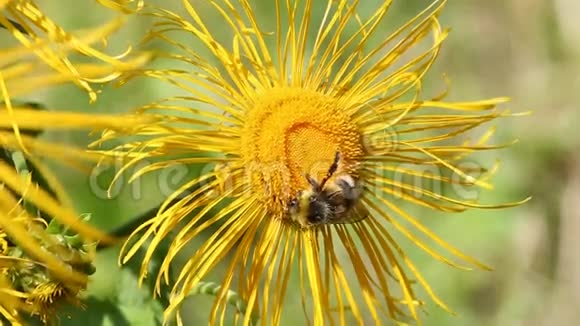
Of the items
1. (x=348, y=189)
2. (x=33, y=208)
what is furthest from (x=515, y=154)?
(x=33, y=208)

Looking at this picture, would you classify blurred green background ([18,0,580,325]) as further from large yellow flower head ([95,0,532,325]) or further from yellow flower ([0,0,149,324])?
yellow flower ([0,0,149,324])

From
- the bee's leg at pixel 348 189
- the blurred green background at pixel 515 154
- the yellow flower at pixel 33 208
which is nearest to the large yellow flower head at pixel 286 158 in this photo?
the bee's leg at pixel 348 189

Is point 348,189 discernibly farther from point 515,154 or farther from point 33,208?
point 515,154

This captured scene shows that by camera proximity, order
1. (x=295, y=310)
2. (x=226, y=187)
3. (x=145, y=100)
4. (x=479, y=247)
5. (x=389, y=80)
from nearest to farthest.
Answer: (x=226, y=187), (x=389, y=80), (x=145, y=100), (x=295, y=310), (x=479, y=247)

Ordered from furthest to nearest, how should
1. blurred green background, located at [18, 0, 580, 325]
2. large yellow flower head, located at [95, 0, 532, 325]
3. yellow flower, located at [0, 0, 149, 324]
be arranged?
1. blurred green background, located at [18, 0, 580, 325]
2. large yellow flower head, located at [95, 0, 532, 325]
3. yellow flower, located at [0, 0, 149, 324]

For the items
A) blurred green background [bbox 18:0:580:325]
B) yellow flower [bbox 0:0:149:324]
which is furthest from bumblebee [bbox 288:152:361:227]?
blurred green background [bbox 18:0:580:325]

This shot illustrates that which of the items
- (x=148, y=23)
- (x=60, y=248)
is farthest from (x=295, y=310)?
(x=60, y=248)

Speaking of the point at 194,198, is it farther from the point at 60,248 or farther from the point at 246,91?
the point at 60,248
